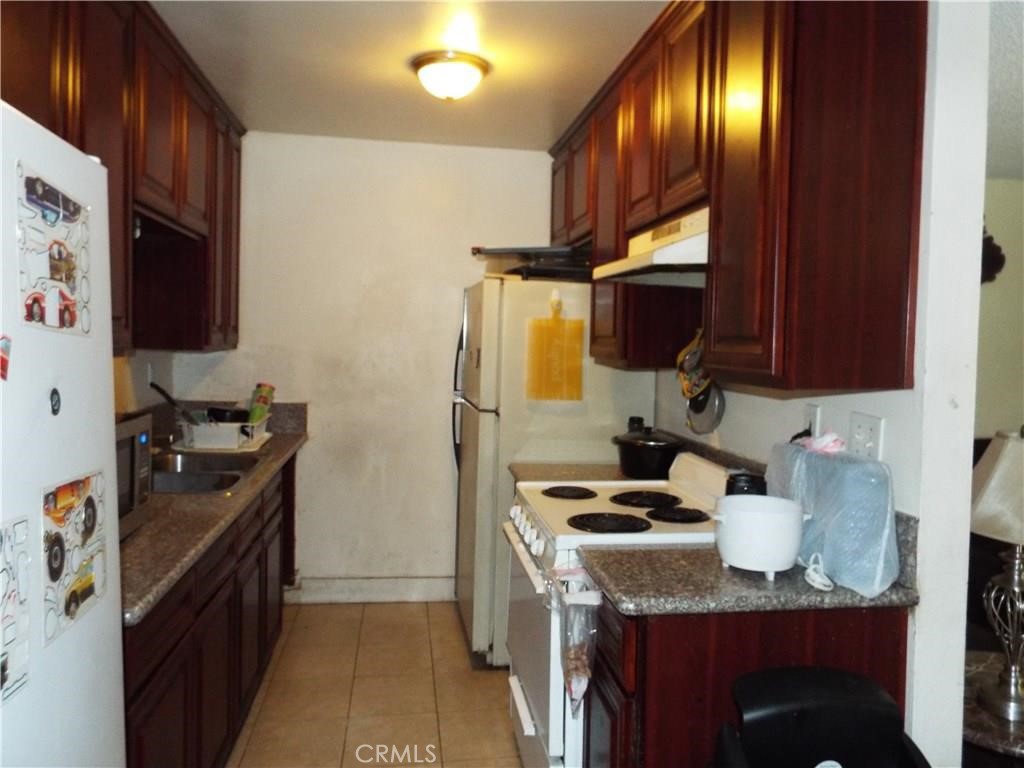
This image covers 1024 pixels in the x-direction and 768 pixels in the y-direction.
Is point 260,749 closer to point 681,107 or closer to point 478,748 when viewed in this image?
→ point 478,748

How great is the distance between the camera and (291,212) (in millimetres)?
3641

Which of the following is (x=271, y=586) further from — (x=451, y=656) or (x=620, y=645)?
(x=620, y=645)

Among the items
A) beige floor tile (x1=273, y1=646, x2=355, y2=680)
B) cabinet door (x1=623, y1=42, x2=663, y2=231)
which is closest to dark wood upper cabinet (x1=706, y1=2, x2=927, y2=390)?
cabinet door (x1=623, y1=42, x2=663, y2=231)

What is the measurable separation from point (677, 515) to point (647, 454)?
59cm

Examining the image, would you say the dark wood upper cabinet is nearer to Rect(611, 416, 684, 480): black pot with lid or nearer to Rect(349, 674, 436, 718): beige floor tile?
Rect(611, 416, 684, 480): black pot with lid

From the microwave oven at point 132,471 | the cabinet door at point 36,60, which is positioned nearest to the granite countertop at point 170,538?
the microwave oven at point 132,471

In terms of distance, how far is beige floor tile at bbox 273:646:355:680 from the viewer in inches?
117

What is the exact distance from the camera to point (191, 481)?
2893 millimetres

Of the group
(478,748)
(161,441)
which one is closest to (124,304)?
(161,441)

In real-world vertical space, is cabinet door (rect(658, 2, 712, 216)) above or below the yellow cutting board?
above

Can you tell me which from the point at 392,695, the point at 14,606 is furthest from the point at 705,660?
the point at 392,695

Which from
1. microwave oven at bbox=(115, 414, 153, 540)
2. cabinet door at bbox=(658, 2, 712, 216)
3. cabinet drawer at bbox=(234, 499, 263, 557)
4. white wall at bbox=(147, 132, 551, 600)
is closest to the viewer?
microwave oven at bbox=(115, 414, 153, 540)

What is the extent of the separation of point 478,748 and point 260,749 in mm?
750

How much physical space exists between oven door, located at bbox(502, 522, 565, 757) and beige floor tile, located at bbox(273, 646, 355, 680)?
39.7 inches
